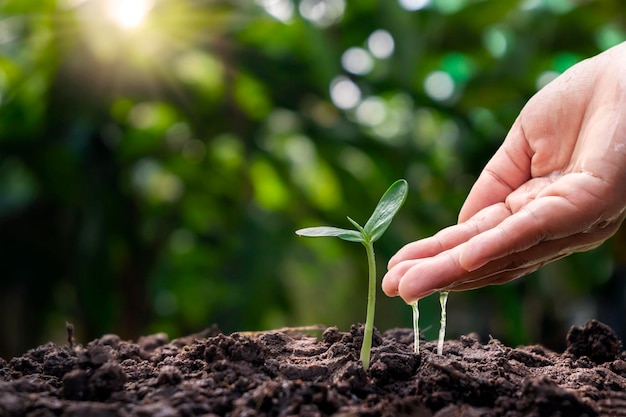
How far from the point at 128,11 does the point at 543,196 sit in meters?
1.91

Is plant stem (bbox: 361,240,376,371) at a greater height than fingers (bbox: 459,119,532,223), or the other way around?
fingers (bbox: 459,119,532,223)

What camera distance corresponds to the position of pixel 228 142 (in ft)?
9.37

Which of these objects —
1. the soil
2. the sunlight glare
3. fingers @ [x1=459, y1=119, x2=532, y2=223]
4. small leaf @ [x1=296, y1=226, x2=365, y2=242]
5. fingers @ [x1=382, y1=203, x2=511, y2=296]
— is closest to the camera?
the soil

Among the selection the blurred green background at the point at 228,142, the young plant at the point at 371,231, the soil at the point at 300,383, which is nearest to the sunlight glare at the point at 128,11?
the blurred green background at the point at 228,142

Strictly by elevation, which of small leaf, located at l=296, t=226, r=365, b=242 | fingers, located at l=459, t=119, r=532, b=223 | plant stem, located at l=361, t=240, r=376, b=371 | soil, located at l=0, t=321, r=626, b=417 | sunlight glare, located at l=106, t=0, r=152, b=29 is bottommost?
soil, located at l=0, t=321, r=626, b=417

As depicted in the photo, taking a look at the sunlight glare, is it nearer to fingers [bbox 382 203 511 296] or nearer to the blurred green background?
the blurred green background

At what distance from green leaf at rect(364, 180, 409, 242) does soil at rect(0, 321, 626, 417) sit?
0.51ft

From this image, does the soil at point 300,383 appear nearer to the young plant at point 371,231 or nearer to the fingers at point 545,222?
the young plant at point 371,231

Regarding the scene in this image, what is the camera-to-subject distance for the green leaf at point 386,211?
71 cm

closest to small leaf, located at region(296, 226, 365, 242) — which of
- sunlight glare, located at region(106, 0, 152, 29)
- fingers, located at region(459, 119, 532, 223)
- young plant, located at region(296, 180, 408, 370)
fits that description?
young plant, located at region(296, 180, 408, 370)

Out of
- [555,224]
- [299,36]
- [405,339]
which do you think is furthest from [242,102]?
[555,224]

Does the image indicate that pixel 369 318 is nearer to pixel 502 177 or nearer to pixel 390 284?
pixel 390 284

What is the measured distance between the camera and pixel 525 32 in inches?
99.7

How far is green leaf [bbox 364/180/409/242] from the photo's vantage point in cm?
71
